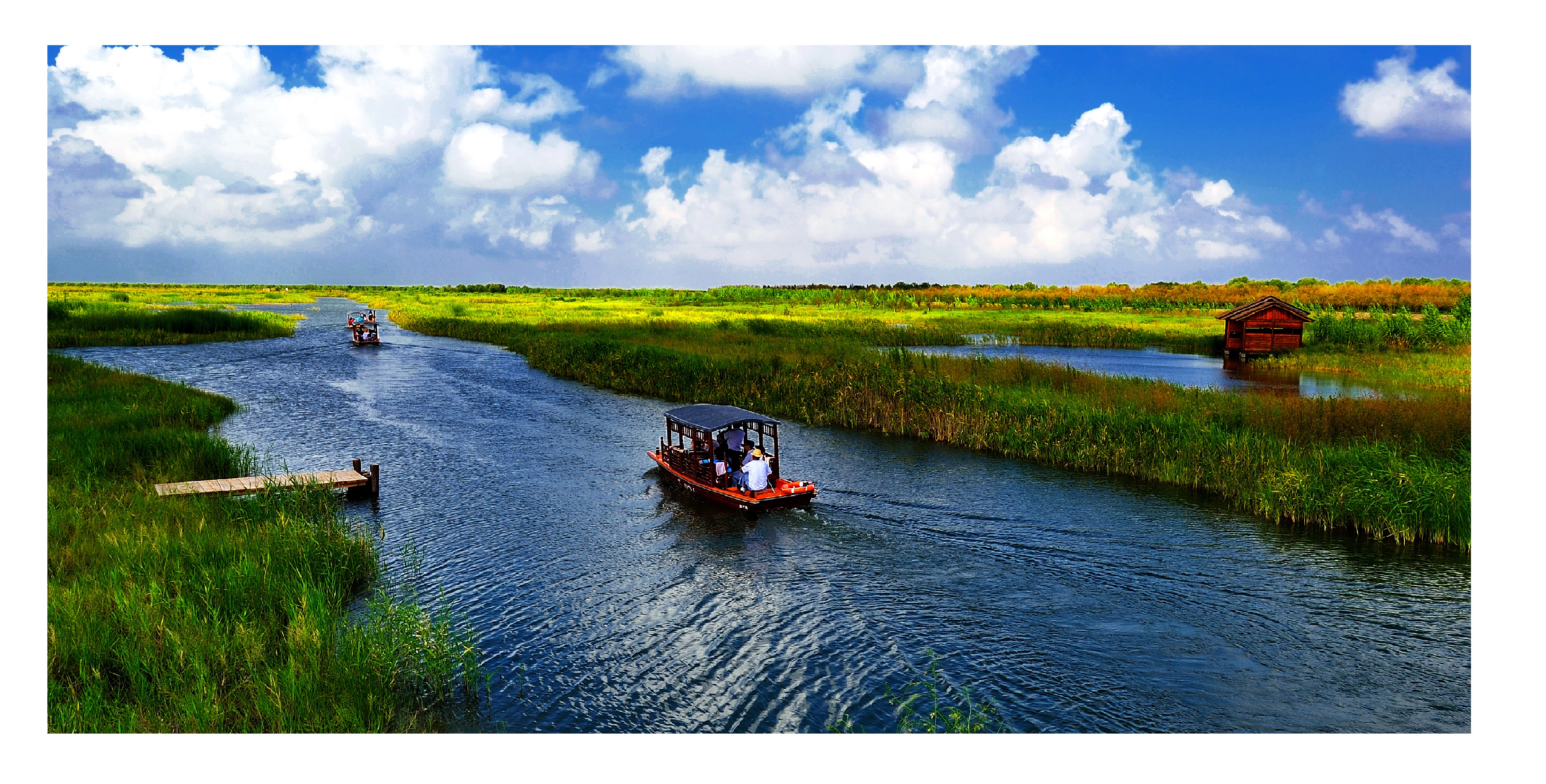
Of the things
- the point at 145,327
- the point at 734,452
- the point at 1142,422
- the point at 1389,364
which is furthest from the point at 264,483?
the point at 145,327

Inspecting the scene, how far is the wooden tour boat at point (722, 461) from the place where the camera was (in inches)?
829

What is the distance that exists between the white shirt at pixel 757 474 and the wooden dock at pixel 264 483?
9.71 metres

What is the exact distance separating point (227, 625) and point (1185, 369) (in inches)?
1954

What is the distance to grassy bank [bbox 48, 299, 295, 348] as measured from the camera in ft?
209

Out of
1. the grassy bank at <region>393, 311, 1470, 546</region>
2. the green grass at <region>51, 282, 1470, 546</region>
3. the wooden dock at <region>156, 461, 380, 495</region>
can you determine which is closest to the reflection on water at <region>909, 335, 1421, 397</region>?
the green grass at <region>51, 282, 1470, 546</region>

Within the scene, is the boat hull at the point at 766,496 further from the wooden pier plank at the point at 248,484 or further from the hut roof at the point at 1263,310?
the hut roof at the point at 1263,310

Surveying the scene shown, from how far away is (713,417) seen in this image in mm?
23031

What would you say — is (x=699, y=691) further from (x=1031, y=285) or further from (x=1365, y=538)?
(x=1031, y=285)

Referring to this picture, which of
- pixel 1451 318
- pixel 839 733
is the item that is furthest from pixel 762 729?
pixel 1451 318

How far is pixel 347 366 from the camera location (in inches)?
2119

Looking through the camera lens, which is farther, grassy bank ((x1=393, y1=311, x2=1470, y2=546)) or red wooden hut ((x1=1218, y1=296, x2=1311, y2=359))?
red wooden hut ((x1=1218, y1=296, x2=1311, y2=359))

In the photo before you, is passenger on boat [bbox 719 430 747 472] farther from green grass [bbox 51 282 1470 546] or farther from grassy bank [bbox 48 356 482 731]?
green grass [bbox 51 282 1470 546]

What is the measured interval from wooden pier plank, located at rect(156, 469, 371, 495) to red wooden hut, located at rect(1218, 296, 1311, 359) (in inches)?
2079

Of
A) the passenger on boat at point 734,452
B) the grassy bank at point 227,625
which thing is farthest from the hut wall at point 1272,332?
the grassy bank at point 227,625
